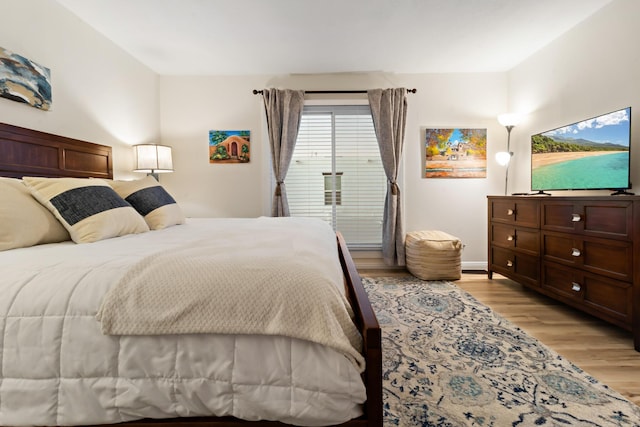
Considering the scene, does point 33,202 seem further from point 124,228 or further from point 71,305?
point 71,305

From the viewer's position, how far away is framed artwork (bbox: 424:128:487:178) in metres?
3.64

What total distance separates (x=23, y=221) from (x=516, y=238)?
361 centimetres

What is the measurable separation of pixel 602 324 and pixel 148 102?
4748mm

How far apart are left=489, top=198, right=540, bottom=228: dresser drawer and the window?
127 centimetres

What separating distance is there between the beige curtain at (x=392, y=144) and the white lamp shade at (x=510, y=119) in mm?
1084

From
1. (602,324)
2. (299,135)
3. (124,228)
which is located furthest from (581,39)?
(124,228)

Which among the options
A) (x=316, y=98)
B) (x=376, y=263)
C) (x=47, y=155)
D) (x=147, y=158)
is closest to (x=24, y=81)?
(x=47, y=155)

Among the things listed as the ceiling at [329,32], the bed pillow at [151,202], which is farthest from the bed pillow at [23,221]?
the ceiling at [329,32]

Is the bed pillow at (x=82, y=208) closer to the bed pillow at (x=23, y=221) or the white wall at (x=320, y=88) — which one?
the bed pillow at (x=23, y=221)

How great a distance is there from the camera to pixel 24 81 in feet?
6.55

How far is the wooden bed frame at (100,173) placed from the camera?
81 centimetres

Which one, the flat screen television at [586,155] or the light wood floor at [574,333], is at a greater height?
the flat screen television at [586,155]

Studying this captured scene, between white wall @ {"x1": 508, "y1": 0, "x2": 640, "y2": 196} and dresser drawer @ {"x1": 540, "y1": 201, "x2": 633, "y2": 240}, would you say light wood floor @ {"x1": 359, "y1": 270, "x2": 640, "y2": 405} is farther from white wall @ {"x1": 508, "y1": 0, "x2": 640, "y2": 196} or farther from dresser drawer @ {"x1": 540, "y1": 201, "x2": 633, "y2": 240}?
white wall @ {"x1": 508, "y1": 0, "x2": 640, "y2": 196}

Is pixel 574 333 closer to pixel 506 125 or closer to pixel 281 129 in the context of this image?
pixel 506 125
